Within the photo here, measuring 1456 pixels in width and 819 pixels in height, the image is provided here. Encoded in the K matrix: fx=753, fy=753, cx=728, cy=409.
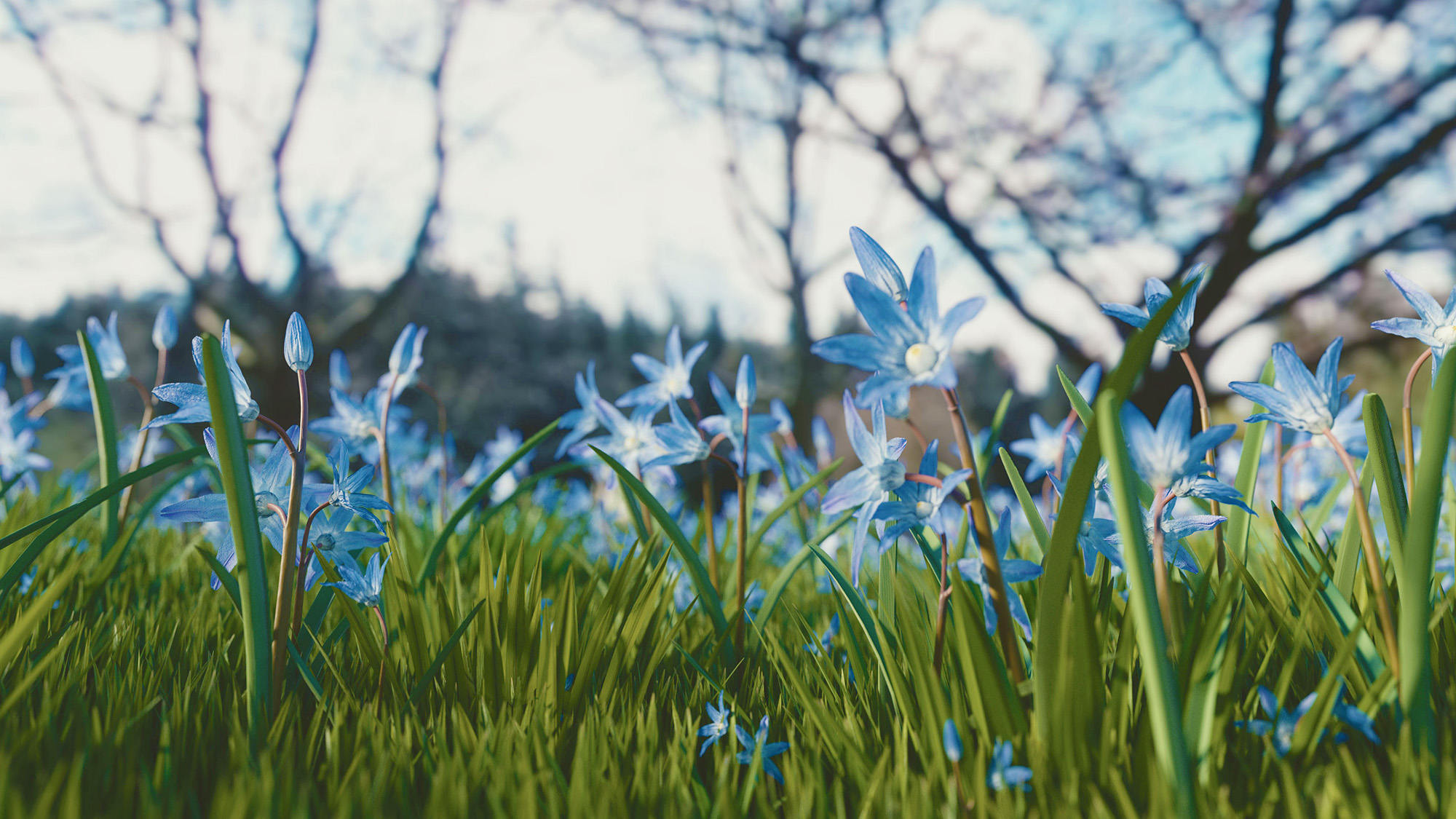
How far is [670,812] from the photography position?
0.87m

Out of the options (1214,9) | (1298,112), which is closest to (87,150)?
(1214,9)

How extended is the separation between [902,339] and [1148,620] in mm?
399

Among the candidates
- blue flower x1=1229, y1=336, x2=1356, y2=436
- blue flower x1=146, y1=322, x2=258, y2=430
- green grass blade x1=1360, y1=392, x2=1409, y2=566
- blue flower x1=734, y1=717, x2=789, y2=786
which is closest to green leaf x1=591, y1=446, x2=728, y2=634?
blue flower x1=734, y1=717, x2=789, y2=786

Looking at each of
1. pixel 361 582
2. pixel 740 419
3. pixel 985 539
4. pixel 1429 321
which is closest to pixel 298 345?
pixel 361 582

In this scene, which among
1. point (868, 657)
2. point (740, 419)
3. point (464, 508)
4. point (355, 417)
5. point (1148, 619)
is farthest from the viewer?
point (355, 417)

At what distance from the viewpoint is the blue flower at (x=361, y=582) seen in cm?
122

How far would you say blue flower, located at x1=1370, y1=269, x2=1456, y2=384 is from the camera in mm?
1135

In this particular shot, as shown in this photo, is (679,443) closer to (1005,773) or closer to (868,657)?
(868,657)

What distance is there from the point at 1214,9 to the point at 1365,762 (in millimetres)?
11125

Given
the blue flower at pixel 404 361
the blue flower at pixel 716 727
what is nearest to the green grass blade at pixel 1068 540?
the blue flower at pixel 716 727

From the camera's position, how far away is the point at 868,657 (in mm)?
1302

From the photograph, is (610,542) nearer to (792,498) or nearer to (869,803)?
(792,498)

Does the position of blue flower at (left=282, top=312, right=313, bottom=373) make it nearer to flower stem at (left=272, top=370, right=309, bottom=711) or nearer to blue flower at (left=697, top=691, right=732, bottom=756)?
flower stem at (left=272, top=370, right=309, bottom=711)

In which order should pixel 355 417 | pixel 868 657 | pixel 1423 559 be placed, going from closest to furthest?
pixel 1423 559, pixel 868 657, pixel 355 417
